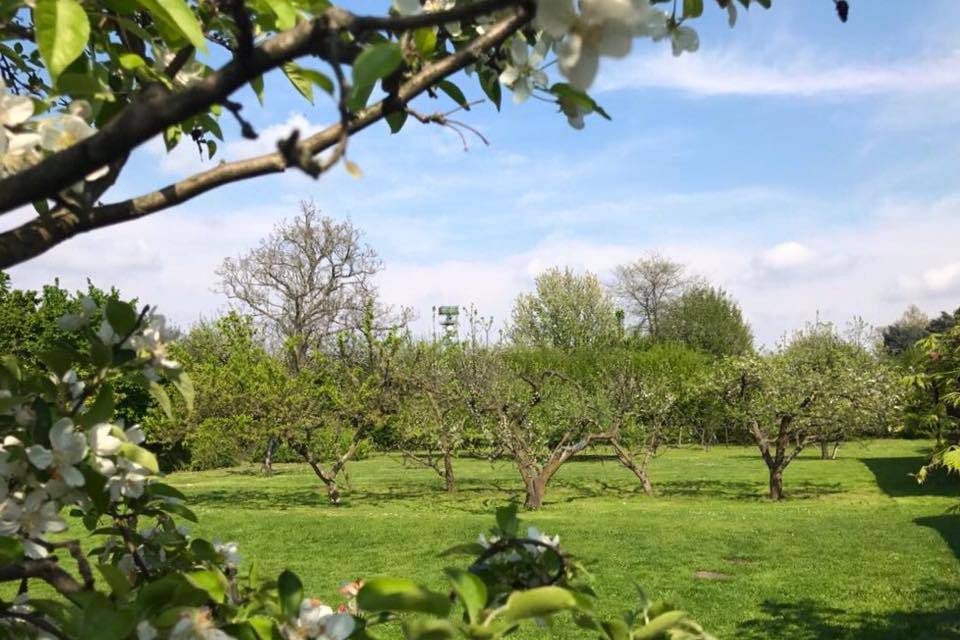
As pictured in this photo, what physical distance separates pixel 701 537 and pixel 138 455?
9976mm

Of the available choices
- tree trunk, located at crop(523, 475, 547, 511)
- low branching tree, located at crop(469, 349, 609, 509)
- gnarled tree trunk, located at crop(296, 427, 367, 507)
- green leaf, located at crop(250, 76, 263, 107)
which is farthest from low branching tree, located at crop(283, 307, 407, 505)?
green leaf, located at crop(250, 76, 263, 107)

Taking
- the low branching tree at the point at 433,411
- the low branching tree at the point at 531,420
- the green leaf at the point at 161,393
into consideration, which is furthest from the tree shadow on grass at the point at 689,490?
the green leaf at the point at 161,393

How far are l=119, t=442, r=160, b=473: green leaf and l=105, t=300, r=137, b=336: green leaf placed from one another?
203mm

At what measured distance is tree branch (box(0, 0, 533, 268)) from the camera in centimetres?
92

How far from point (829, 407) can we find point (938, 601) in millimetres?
8985

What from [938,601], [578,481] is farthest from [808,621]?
[578,481]

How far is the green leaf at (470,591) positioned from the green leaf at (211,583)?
384mm

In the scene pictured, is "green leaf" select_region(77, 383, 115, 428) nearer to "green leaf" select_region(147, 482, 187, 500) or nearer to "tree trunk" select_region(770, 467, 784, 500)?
"green leaf" select_region(147, 482, 187, 500)

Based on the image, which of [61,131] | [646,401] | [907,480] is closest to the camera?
[61,131]

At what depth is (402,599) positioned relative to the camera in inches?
38.6

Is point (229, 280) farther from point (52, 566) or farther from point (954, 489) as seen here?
point (52, 566)

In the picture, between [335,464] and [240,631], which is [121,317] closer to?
[240,631]

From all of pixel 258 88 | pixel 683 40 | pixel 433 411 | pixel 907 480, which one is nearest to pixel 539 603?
pixel 683 40

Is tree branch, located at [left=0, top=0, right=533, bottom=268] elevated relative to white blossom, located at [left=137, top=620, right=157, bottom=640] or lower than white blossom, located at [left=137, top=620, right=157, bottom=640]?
elevated
